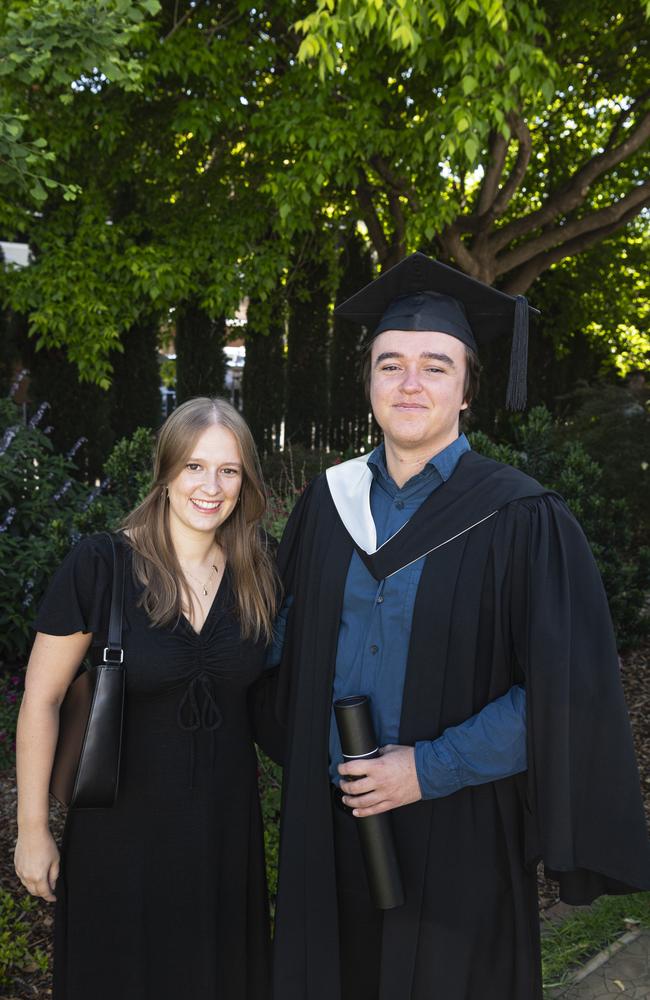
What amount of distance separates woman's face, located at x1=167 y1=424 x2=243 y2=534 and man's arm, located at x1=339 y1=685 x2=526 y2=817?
66 centimetres

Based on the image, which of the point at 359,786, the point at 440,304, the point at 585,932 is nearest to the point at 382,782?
the point at 359,786

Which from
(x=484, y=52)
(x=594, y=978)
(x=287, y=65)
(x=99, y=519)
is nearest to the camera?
(x=594, y=978)

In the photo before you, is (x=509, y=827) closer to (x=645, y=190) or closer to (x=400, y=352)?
(x=400, y=352)

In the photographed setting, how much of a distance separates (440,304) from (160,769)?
1284mm

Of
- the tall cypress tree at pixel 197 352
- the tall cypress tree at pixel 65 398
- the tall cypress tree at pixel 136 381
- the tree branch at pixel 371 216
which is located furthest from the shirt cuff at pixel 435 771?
the tall cypress tree at pixel 197 352

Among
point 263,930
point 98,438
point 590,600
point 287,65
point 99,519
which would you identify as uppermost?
point 287,65

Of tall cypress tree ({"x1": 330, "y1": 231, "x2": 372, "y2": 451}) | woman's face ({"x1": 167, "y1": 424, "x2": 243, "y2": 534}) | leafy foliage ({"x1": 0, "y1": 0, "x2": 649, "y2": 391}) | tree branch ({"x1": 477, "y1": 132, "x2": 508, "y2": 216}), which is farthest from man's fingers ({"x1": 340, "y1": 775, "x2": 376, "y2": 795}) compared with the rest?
tall cypress tree ({"x1": 330, "y1": 231, "x2": 372, "y2": 451})

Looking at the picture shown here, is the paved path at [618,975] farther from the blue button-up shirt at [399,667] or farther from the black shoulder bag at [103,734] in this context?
the black shoulder bag at [103,734]

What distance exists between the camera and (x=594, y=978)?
2.77m

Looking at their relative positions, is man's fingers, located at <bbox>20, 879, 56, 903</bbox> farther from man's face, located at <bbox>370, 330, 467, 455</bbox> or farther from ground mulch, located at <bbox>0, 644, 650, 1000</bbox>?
man's face, located at <bbox>370, 330, 467, 455</bbox>

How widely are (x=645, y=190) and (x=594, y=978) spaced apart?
877cm

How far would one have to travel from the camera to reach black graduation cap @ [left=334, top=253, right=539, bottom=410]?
2172 mm

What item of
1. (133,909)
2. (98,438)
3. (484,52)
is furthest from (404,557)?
(98,438)

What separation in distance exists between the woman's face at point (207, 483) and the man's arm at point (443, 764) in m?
0.66
